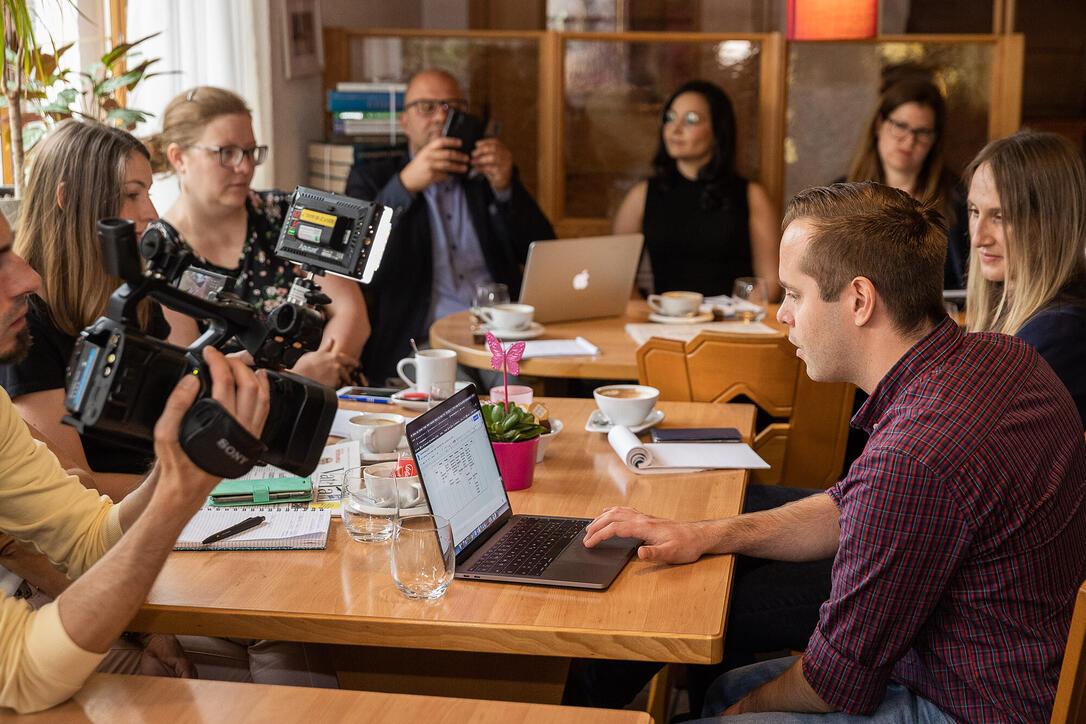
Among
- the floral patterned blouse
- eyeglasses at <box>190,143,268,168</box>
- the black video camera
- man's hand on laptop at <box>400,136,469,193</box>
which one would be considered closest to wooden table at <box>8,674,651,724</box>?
the black video camera

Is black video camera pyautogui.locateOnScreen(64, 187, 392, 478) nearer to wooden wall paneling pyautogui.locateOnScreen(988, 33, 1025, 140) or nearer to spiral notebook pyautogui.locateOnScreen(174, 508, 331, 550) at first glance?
spiral notebook pyautogui.locateOnScreen(174, 508, 331, 550)

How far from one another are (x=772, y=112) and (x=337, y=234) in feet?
10.6

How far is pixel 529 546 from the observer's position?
160cm

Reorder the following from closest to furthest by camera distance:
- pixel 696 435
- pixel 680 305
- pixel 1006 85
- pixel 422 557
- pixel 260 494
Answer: pixel 422 557 < pixel 260 494 < pixel 696 435 < pixel 680 305 < pixel 1006 85

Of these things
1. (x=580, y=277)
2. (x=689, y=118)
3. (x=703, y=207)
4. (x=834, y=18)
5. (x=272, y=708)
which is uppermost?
(x=834, y=18)

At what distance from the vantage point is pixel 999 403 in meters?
1.40

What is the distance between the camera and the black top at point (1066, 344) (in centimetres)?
211

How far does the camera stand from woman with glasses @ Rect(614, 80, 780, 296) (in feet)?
13.5

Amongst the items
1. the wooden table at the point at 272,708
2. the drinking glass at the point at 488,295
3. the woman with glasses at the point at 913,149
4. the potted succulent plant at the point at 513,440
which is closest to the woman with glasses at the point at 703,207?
the woman with glasses at the point at 913,149

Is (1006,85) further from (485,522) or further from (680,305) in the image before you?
(485,522)

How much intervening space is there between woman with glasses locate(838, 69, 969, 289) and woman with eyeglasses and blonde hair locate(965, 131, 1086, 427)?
5.28 ft

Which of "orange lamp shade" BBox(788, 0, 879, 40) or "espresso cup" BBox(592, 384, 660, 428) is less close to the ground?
"orange lamp shade" BBox(788, 0, 879, 40)

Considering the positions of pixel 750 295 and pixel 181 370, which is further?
pixel 750 295

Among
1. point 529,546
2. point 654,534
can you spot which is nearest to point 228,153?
point 529,546
